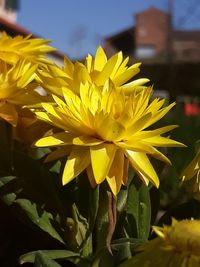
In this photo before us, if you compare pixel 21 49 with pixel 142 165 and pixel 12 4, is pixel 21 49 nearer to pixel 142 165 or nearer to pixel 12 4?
pixel 142 165

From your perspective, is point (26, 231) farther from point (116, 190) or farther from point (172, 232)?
point (172, 232)

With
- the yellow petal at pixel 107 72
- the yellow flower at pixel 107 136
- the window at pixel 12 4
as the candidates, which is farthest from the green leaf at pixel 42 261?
the window at pixel 12 4

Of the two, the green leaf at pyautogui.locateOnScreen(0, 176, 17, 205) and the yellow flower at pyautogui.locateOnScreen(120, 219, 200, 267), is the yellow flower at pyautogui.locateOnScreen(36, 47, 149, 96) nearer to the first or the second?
the green leaf at pyautogui.locateOnScreen(0, 176, 17, 205)

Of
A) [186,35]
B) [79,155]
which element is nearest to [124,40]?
[186,35]

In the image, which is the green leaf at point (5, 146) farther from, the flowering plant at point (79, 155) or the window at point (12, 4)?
the window at point (12, 4)

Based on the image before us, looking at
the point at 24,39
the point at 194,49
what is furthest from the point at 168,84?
the point at 24,39

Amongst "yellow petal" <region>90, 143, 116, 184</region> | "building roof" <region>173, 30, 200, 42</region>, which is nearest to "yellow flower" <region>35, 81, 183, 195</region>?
"yellow petal" <region>90, 143, 116, 184</region>
